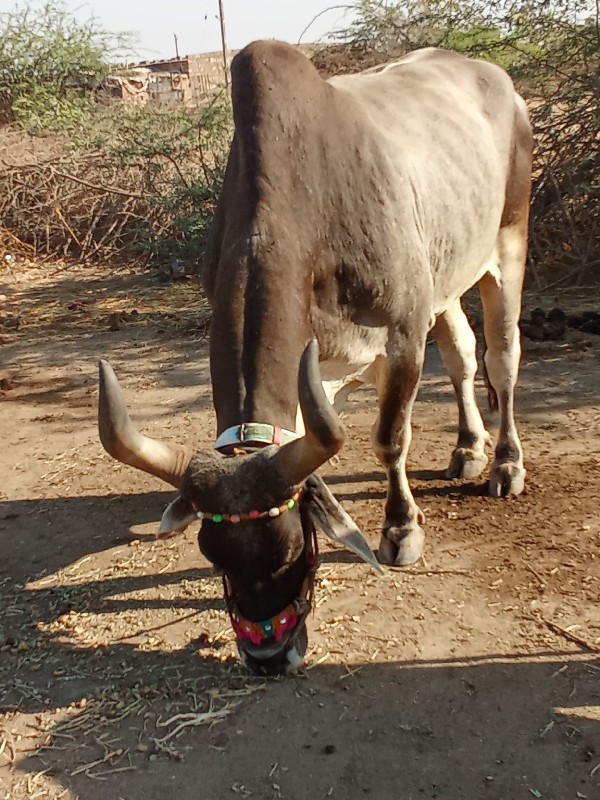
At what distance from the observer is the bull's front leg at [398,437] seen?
13.5ft

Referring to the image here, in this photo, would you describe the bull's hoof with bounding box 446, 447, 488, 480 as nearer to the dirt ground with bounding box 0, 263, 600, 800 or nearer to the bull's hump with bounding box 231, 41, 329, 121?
the dirt ground with bounding box 0, 263, 600, 800

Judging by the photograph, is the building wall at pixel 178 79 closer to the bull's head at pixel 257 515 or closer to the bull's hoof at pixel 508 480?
the bull's hoof at pixel 508 480

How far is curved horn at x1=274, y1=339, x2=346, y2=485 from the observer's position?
2.69 meters

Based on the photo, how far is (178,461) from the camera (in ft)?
10.3

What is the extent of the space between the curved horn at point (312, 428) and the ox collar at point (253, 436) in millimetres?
168

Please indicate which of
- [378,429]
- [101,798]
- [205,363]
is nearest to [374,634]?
[378,429]

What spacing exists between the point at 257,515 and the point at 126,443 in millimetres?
515

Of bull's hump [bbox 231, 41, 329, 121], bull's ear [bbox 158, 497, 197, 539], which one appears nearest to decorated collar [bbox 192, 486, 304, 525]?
bull's ear [bbox 158, 497, 197, 539]

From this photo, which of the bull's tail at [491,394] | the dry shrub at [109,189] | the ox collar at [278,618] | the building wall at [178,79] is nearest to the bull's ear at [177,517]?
the ox collar at [278,618]

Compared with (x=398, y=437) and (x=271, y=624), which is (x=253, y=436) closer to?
(x=271, y=624)

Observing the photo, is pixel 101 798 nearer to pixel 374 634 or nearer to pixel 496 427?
pixel 374 634

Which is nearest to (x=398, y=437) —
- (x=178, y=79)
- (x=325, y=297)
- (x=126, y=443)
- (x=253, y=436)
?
(x=325, y=297)

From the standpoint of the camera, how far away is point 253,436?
124 inches

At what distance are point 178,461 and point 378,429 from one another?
1.39 m
